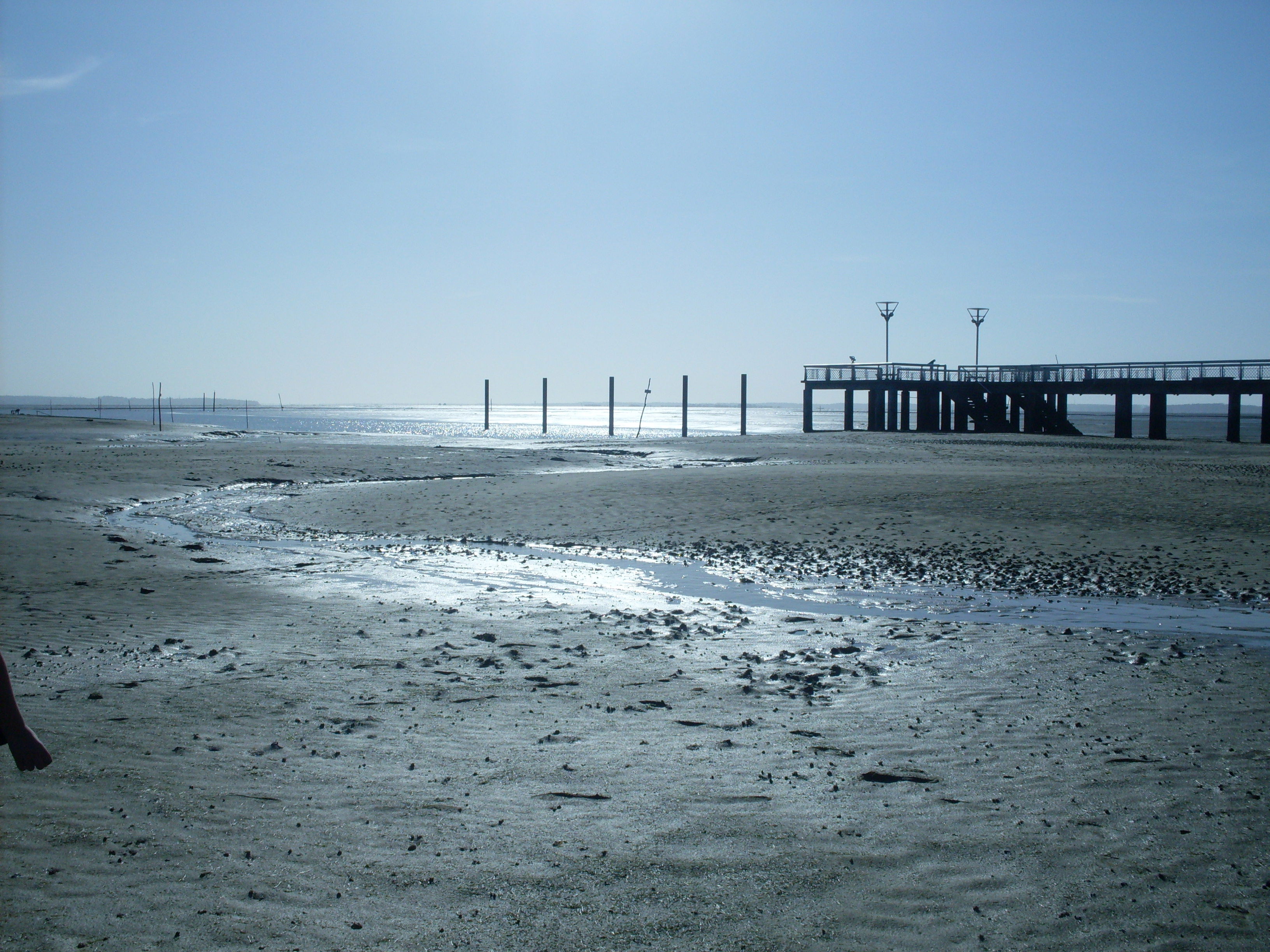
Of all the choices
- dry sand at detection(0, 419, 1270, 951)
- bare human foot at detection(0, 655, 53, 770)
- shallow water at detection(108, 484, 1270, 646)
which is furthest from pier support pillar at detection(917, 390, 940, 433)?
bare human foot at detection(0, 655, 53, 770)

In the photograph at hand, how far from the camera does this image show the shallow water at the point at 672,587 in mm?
9859

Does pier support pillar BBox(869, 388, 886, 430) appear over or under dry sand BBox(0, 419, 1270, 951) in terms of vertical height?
over

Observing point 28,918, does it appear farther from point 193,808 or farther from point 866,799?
point 866,799

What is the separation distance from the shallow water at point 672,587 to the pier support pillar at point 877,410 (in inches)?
1720

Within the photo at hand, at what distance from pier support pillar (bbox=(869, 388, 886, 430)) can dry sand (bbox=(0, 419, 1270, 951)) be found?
42817mm

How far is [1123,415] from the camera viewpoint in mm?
50062

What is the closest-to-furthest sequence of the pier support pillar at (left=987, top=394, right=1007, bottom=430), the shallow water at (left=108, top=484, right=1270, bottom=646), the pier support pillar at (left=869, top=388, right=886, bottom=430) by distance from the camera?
the shallow water at (left=108, top=484, right=1270, bottom=646)
the pier support pillar at (left=987, top=394, right=1007, bottom=430)
the pier support pillar at (left=869, top=388, right=886, bottom=430)

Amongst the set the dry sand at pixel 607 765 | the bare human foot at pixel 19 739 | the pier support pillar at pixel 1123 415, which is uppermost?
the pier support pillar at pixel 1123 415

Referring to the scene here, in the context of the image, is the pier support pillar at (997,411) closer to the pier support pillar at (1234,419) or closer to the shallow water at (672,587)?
the pier support pillar at (1234,419)

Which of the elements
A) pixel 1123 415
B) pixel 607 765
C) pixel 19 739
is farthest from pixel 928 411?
pixel 19 739

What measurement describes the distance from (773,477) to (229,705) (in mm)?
16606

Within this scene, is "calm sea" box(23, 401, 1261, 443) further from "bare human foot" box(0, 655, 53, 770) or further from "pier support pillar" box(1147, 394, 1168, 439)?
"bare human foot" box(0, 655, 53, 770)

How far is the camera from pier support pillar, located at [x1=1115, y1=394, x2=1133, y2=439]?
49656 mm

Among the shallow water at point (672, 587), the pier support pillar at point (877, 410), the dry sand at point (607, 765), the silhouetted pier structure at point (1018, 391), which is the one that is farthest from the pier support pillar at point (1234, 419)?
the shallow water at point (672, 587)
